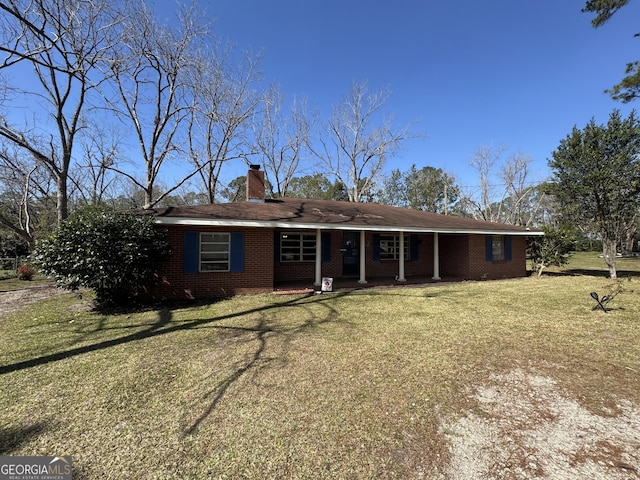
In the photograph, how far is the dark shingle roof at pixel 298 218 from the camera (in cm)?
826

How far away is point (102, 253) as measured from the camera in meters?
6.68

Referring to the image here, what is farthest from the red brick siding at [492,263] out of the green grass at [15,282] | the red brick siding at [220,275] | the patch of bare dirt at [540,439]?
the green grass at [15,282]


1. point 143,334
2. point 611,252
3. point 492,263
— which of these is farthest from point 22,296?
point 611,252

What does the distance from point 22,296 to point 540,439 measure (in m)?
13.0

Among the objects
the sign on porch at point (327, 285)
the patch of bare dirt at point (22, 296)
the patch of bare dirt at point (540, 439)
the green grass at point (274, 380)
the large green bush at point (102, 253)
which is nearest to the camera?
the patch of bare dirt at point (540, 439)

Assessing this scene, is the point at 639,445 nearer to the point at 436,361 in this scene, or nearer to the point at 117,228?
the point at 436,361

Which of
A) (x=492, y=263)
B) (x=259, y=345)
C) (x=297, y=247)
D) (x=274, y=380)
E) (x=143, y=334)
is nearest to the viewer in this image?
(x=274, y=380)

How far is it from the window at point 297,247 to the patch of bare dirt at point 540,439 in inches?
335

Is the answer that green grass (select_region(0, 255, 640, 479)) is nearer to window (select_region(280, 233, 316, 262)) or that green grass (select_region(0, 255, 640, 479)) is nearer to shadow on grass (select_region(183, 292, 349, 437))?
shadow on grass (select_region(183, 292, 349, 437))

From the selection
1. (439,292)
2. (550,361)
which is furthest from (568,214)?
(550,361)

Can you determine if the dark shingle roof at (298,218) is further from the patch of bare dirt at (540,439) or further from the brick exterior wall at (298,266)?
the patch of bare dirt at (540,439)

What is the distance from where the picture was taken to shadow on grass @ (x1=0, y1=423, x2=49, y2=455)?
2.40 m

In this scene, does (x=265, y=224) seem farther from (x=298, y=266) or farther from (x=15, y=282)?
(x=15, y=282)

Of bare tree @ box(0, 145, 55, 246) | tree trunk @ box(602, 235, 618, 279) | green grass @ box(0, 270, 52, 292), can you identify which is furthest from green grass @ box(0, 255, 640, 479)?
bare tree @ box(0, 145, 55, 246)
